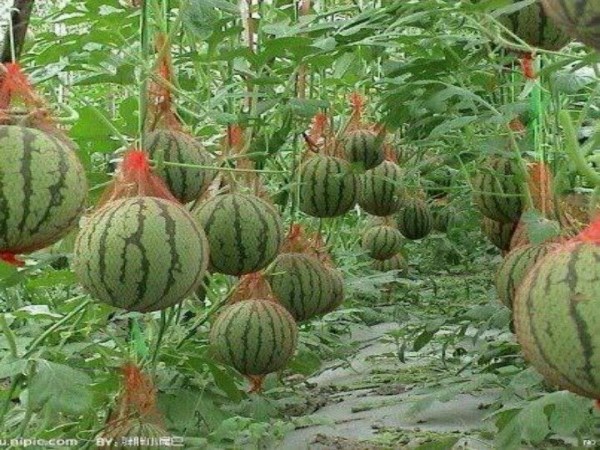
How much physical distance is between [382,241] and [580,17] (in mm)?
5813

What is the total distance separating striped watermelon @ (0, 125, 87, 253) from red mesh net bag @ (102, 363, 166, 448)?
86 cm

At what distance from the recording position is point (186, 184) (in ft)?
9.05

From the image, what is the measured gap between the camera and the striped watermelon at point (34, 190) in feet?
6.39

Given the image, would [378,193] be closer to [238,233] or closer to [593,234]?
[238,233]

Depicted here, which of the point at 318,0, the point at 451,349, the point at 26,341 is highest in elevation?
the point at 318,0

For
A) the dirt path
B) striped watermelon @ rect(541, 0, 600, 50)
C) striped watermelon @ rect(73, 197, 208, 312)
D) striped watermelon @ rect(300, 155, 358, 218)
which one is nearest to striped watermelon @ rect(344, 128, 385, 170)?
striped watermelon @ rect(300, 155, 358, 218)

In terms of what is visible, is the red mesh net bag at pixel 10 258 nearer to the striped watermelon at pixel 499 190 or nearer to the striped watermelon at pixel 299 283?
the striped watermelon at pixel 299 283

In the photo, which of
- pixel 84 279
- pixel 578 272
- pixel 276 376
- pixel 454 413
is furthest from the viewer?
pixel 276 376

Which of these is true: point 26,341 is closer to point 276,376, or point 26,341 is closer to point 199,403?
point 199,403

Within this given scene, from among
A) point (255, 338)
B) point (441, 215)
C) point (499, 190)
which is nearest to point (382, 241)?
point (441, 215)

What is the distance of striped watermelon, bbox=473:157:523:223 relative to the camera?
3602mm

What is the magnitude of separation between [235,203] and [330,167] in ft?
3.72

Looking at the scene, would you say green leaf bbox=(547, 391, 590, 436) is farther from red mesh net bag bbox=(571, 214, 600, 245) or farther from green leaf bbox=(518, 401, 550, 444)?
red mesh net bag bbox=(571, 214, 600, 245)

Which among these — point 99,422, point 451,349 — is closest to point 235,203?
point 99,422
